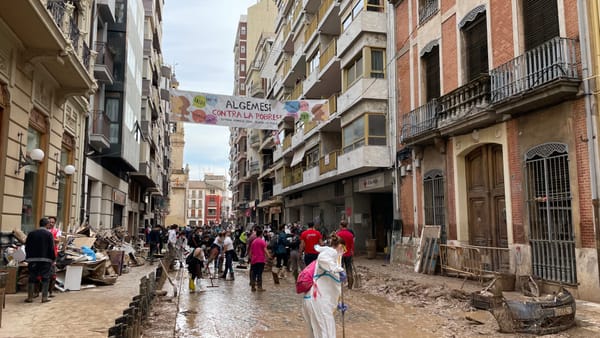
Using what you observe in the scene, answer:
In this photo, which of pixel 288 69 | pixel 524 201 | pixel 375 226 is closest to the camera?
pixel 524 201

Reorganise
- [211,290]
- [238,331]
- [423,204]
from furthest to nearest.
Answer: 1. [423,204]
2. [211,290]
3. [238,331]

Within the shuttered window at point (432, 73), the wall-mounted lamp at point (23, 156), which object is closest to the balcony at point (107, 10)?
the wall-mounted lamp at point (23, 156)

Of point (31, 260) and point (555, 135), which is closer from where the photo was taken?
point (31, 260)

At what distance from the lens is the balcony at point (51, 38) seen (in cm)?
948

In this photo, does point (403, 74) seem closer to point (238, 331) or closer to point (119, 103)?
point (119, 103)

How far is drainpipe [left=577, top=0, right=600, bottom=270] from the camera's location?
9.80 meters

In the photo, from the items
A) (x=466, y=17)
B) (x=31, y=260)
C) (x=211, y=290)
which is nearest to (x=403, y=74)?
(x=466, y=17)

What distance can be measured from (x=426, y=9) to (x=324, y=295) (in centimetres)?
1502

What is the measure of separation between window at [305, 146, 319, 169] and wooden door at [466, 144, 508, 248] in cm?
1471

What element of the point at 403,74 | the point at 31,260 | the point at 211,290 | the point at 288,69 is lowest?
the point at 211,290

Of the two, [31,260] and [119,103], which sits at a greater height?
[119,103]

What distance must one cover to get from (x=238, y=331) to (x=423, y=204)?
444 inches

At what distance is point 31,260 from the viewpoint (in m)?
9.21

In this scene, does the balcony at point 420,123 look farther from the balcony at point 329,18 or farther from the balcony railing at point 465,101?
the balcony at point 329,18
